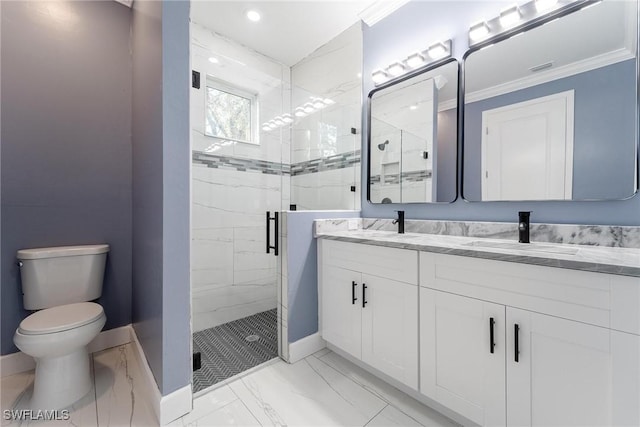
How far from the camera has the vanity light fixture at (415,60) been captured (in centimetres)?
194

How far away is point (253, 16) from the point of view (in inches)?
88.3

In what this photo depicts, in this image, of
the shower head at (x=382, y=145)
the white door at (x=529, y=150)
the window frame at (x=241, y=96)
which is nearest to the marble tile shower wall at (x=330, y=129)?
the shower head at (x=382, y=145)

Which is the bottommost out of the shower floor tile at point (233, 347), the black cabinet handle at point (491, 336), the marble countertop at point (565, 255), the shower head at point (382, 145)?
the shower floor tile at point (233, 347)

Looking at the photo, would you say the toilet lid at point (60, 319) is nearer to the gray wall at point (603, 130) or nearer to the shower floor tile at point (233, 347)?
the shower floor tile at point (233, 347)

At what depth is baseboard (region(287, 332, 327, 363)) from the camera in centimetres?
182

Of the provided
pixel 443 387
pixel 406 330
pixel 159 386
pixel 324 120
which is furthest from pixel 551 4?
pixel 159 386

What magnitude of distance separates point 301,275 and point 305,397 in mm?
723

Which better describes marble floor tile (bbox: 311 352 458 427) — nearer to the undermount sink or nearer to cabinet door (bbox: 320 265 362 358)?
cabinet door (bbox: 320 265 362 358)

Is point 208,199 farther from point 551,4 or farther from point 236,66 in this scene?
point 551,4

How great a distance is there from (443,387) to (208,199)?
221 centimetres

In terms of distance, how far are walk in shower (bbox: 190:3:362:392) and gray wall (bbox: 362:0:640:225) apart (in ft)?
0.75

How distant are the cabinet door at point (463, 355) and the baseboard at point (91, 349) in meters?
2.21

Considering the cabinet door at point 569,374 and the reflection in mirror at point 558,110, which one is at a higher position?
the reflection in mirror at point 558,110

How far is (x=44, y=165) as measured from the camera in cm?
180
